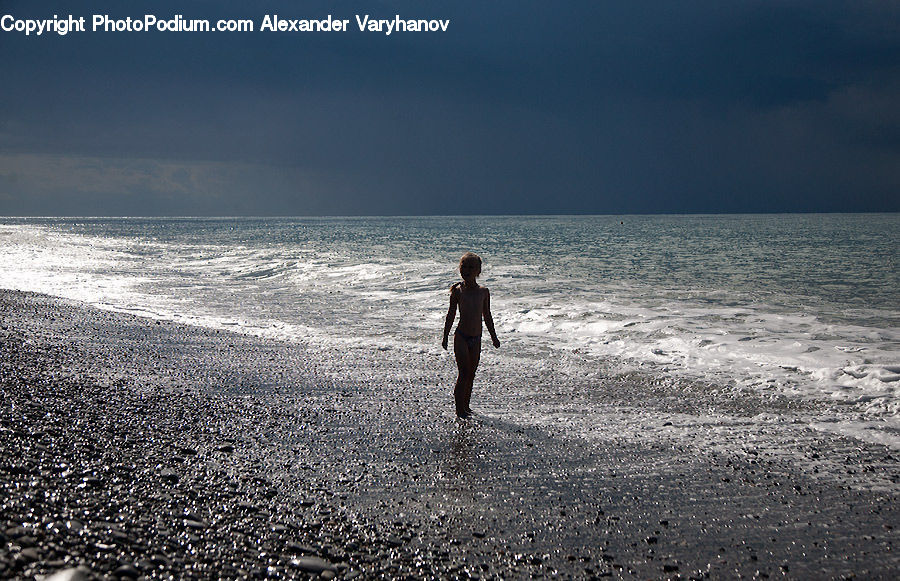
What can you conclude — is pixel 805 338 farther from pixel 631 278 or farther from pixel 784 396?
Answer: pixel 631 278

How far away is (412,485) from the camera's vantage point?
4.69 metres

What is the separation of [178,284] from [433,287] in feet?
30.1

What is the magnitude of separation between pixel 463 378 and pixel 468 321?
63cm

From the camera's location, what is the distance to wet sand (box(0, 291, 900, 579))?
3.49 metres

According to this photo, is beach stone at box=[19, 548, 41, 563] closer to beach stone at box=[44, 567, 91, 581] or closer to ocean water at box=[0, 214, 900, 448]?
beach stone at box=[44, 567, 91, 581]

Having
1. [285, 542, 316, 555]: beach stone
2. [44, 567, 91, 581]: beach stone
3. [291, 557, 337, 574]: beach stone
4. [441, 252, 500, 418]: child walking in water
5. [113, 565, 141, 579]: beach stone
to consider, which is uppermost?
[441, 252, 500, 418]: child walking in water

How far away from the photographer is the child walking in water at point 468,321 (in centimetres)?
679

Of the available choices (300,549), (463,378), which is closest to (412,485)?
(300,549)

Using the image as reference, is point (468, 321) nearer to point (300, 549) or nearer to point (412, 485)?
point (412, 485)

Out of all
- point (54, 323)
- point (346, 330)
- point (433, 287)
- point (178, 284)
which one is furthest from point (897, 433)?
point (178, 284)

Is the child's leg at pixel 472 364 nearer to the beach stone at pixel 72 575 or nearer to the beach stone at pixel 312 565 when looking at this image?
the beach stone at pixel 312 565

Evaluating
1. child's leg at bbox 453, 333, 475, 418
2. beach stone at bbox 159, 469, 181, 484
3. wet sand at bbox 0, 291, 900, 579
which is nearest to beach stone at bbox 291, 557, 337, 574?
wet sand at bbox 0, 291, 900, 579

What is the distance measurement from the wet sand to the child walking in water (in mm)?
418

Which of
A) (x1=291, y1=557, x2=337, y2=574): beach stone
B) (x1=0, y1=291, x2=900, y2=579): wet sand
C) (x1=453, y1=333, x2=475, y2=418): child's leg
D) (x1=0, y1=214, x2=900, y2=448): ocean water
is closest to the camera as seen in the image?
(x1=291, y1=557, x2=337, y2=574): beach stone
